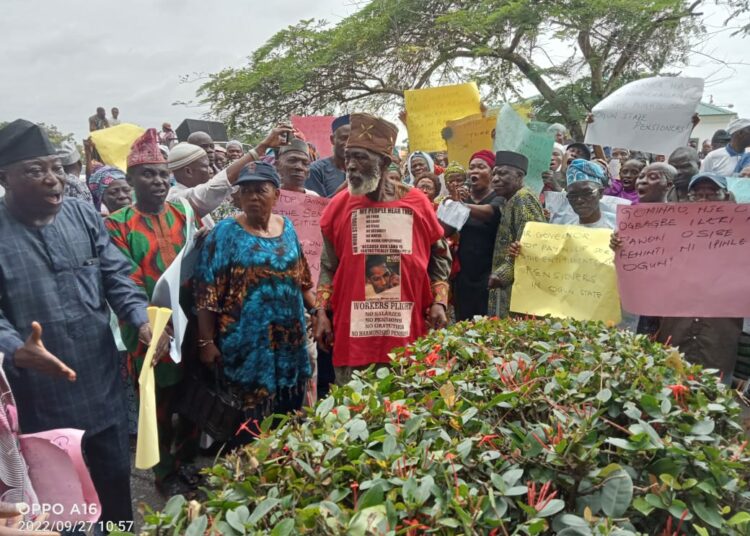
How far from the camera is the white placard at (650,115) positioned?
5023 mm

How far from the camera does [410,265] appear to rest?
137 inches

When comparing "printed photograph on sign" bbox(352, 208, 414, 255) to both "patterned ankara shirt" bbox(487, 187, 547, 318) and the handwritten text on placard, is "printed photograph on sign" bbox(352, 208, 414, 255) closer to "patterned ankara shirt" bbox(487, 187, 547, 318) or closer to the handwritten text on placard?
"patterned ankara shirt" bbox(487, 187, 547, 318)

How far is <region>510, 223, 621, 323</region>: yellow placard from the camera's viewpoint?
12.0 ft

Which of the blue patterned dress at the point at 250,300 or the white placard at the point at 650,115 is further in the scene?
the white placard at the point at 650,115

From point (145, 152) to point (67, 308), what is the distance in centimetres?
123

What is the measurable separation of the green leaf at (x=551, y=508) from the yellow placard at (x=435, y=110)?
593cm

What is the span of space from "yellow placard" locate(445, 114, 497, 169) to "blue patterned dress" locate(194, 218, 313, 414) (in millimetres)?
3406

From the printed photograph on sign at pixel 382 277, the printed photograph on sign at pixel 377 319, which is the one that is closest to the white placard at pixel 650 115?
the printed photograph on sign at pixel 382 277

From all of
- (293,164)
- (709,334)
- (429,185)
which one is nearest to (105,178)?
(293,164)

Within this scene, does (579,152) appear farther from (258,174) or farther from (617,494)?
(617,494)

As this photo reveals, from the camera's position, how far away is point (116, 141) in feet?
14.3

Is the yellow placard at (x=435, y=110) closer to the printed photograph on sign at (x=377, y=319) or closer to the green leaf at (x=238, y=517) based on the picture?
the printed photograph on sign at (x=377, y=319)

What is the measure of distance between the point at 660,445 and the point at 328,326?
92.5 inches

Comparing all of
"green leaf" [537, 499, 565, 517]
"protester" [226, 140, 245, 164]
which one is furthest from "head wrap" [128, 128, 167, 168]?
"protester" [226, 140, 245, 164]
